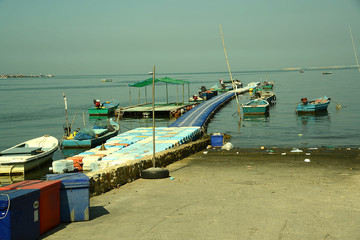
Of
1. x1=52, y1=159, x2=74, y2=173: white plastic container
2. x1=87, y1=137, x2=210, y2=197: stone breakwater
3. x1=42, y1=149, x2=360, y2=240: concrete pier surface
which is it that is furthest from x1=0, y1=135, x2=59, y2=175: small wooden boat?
x1=42, y1=149, x2=360, y2=240: concrete pier surface

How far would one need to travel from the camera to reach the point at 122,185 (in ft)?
42.0

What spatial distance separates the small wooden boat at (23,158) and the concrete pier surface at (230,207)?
541 inches

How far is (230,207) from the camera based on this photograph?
10.0 m

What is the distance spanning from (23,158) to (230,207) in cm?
1902

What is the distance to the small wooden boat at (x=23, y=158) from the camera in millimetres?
24750

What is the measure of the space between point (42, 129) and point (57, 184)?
48.0 meters

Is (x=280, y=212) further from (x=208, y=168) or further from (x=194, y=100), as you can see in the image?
(x=194, y=100)

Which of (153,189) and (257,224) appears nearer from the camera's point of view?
(257,224)

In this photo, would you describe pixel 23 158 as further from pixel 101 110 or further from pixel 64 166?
pixel 101 110

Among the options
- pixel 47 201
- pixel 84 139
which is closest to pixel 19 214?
pixel 47 201

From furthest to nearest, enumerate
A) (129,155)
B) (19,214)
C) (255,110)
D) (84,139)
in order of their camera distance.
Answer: (255,110) → (84,139) → (129,155) → (19,214)

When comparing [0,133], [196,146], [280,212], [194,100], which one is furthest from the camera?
[194,100]

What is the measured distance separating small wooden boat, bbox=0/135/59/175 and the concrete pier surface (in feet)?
45.1

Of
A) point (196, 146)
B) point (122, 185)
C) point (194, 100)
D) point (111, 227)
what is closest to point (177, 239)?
point (111, 227)
